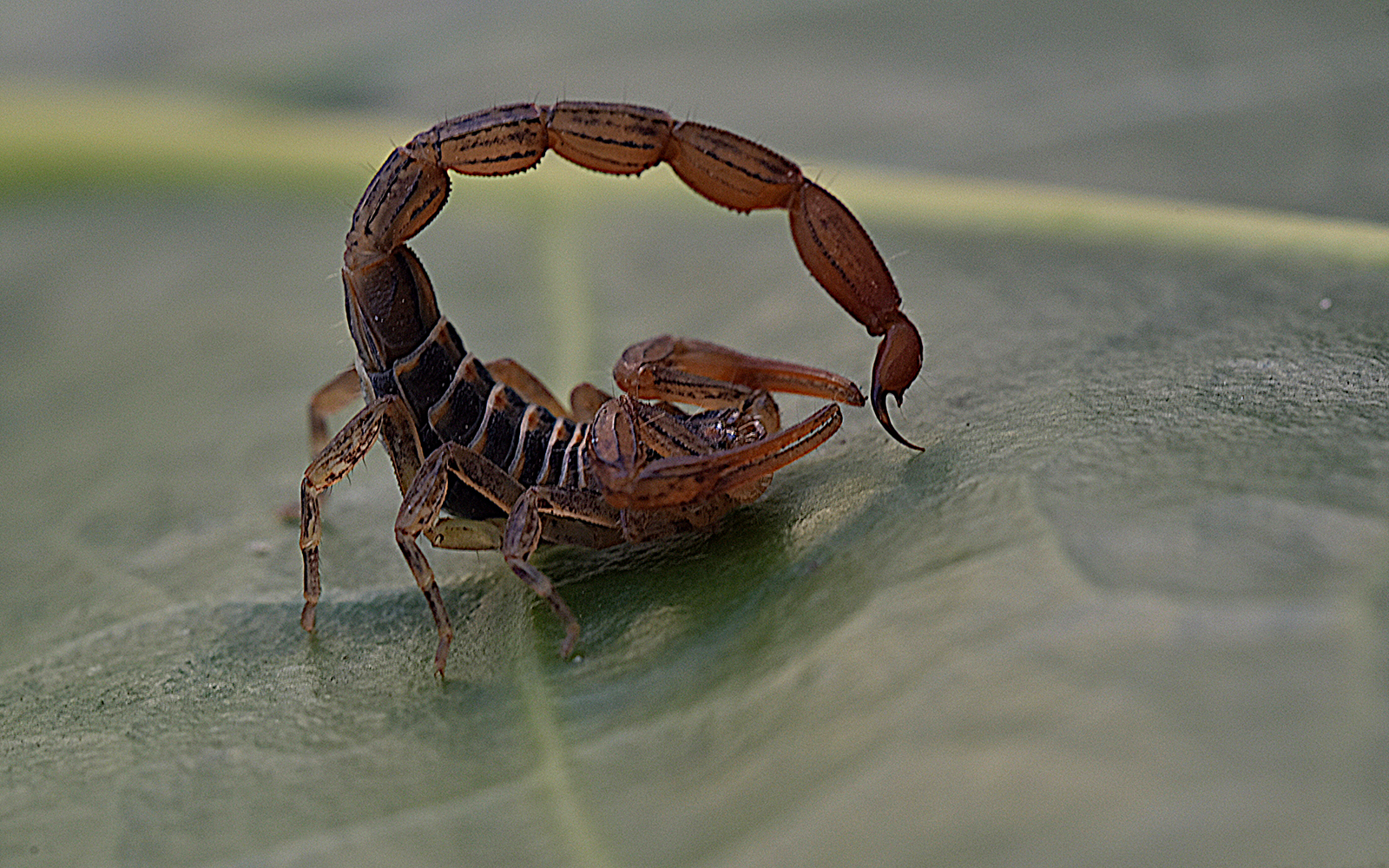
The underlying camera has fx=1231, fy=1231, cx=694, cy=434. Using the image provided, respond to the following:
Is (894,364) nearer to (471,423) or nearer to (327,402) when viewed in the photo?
(471,423)

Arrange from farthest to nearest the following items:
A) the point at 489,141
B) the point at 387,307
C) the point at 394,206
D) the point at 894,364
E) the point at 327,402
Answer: the point at 327,402 < the point at 387,307 < the point at 394,206 < the point at 489,141 < the point at 894,364

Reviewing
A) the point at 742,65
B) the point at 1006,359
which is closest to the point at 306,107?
the point at 742,65

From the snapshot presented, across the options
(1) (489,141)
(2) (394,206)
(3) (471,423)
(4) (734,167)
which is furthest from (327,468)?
(4) (734,167)

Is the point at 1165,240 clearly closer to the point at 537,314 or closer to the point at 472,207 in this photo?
the point at 537,314

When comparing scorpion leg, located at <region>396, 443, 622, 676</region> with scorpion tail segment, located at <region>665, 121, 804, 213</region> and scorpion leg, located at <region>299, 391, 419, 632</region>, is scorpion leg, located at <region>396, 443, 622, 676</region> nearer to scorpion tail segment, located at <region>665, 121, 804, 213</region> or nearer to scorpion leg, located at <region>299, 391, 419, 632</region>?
scorpion leg, located at <region>299, 391, 419, 632</region>

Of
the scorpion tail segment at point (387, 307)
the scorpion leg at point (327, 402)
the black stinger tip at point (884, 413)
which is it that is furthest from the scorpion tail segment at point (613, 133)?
the scorpion leg at point (327, 402)

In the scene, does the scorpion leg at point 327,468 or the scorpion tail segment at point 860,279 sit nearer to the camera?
the scorpion tail segment at point 860,279

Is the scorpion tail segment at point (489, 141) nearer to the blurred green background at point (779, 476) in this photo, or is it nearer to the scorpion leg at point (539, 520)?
the scorpion leg at point (539, 520)
